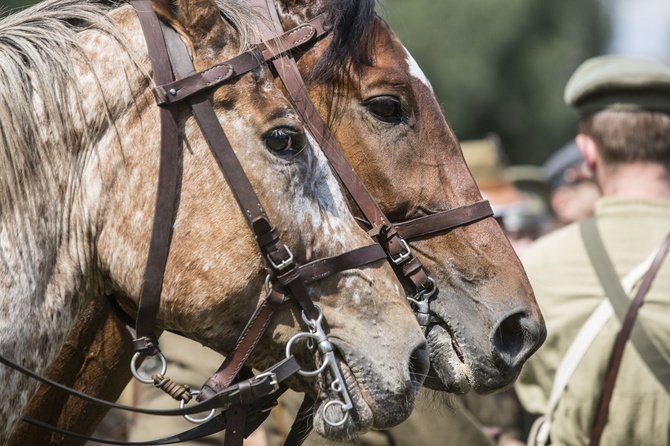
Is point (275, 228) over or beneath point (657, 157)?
over

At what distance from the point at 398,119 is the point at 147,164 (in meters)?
1.12

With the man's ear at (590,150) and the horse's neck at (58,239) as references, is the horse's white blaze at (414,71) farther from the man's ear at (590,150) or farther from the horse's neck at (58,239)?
the man's ear at (590,150)

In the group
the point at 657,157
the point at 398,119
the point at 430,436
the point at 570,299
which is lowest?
the point at 430,436

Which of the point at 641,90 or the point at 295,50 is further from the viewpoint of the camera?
the point at 641,90

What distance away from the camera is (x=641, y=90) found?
415 cm

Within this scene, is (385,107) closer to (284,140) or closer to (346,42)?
(346,42)

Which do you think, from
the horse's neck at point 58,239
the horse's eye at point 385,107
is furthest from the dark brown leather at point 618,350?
the horse's neck at point 58,239

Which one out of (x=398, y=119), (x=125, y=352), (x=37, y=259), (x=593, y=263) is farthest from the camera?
(x=593, y=263)

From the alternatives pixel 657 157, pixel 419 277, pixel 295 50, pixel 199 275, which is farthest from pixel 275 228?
pixel 657 157

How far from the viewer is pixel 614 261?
3.94 meters

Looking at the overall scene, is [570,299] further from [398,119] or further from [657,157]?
[398,119]

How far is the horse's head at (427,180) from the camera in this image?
279 centimetres

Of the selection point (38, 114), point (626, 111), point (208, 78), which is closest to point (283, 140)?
point (208, 78)

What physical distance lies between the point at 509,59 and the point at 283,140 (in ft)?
70.3
